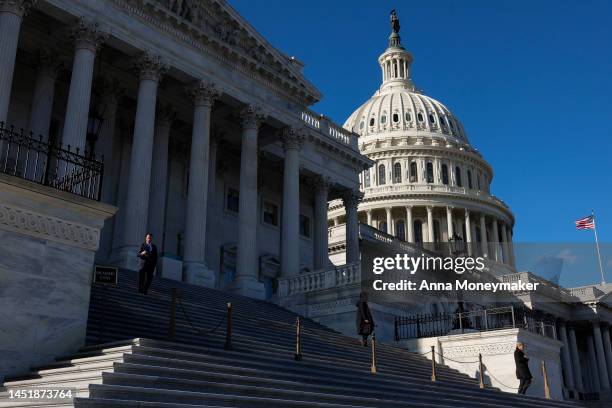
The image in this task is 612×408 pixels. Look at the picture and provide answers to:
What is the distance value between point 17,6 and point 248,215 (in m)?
13.7

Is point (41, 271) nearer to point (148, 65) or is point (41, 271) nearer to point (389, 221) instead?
point (148, 65)

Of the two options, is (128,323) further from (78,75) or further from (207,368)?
(78,75)

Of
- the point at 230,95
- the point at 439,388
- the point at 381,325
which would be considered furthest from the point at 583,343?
the point at 439,388

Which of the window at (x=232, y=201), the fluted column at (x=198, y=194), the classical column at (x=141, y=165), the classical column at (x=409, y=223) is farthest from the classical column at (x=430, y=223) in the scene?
the classical column at (x=141, y=165)

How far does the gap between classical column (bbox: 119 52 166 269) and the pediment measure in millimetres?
2410

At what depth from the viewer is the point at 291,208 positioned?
34688 mm

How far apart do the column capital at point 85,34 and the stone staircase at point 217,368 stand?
383 inches

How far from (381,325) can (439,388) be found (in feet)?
35.1

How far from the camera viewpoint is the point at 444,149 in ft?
348

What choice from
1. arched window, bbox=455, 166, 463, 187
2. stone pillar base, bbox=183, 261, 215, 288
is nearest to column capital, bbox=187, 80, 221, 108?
stone pillar base, bbox=183, 261, 215, 288

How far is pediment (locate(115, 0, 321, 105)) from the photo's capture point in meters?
30.0

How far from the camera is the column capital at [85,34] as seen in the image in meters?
26.0

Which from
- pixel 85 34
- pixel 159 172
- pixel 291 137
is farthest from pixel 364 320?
pixel 291 137

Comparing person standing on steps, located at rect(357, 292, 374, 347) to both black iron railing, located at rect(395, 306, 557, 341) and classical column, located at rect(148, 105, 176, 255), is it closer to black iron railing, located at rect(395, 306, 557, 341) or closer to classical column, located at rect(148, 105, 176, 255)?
black iron railing, located at rect(395, 306, 557, 341)
